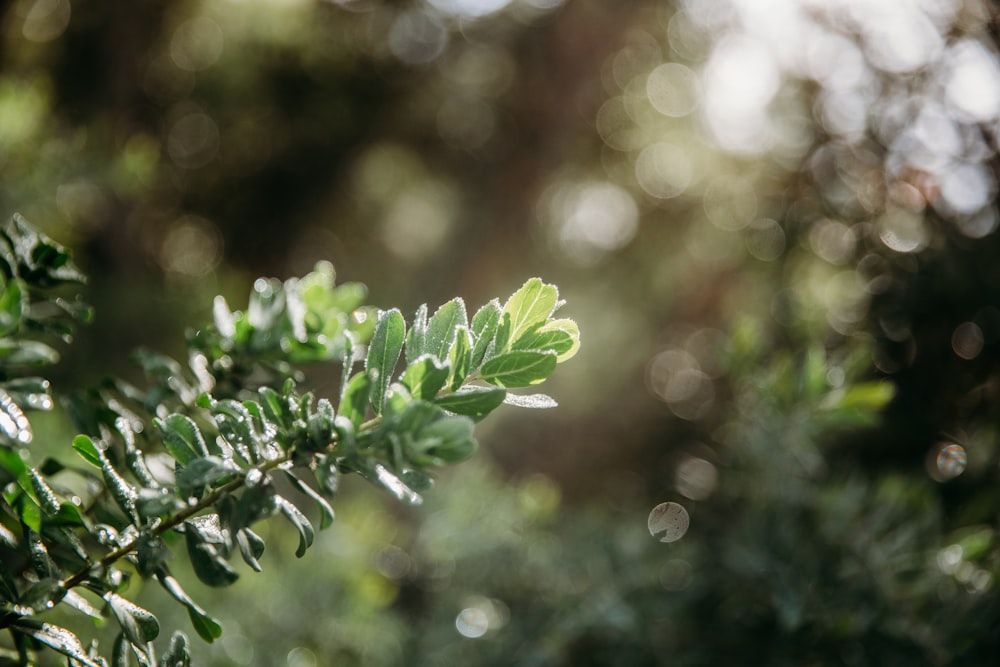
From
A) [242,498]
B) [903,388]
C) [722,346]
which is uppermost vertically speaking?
[242,498]

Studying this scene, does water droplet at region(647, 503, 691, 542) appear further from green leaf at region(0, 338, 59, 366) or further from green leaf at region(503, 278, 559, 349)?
green leaf at region(0, 338, 59, 366)

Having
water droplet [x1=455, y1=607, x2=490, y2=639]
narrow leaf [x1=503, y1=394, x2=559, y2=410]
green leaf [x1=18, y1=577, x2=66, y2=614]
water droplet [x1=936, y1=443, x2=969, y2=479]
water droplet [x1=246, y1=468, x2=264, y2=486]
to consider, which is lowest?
water droplet [x1=455, y1=607, x2=490, y2=639]

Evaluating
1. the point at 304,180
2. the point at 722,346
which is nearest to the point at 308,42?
the point at 304,180

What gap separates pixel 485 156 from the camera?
231cm

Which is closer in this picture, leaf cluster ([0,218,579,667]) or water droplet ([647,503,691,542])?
leaf cluster ([0,218,579,667])

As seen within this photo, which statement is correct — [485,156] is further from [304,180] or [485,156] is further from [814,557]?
[814,557]

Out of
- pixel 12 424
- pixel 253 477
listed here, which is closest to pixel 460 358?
pixel 253 477

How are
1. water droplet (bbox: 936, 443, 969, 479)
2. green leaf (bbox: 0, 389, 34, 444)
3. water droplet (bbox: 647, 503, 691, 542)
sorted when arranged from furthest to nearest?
water droplet (bbox: 647, 503, 691, 542)
water droplet (bbox: 936, 443, 969, 479)
green leaf (bbox: 0, 389, 34, 444)

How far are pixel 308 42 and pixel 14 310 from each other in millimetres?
1819

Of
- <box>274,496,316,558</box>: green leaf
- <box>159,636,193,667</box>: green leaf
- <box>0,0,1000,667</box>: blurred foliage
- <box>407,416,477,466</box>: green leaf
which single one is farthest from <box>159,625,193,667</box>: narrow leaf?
<box>0,0,1000,667</box>: blurred foliage

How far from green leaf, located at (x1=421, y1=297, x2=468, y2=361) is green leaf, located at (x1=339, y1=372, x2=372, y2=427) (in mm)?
52

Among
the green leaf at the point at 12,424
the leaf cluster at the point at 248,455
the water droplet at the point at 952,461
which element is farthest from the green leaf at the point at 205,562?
the water droplet at the point at 952,461

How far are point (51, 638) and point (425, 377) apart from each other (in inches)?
10.5

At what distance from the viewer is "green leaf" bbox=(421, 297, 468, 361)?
18.2 inches
